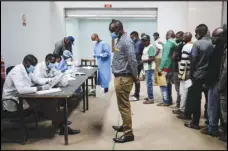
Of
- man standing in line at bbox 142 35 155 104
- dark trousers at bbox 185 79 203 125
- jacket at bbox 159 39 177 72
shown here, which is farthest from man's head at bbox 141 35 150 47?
dark trousers at bbox 185 79 203 125

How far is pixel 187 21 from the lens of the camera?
26.0 feet

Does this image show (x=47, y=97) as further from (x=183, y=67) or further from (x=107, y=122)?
(x=183, y=67)

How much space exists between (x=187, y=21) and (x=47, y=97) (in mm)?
5806

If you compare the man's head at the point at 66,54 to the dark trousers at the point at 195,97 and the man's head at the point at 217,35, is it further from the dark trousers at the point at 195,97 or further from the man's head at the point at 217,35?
the man's head at the point at 217,35

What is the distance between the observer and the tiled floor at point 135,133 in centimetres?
333

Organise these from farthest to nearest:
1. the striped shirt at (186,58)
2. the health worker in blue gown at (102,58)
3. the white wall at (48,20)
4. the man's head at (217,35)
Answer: the health worker in blue gown at (102,58) → the white wall at (48,20) → the striped shirt at (186,58) → the man's head at (217,35)

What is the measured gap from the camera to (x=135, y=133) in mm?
3807

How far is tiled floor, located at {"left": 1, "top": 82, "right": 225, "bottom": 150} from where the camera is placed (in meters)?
3.33

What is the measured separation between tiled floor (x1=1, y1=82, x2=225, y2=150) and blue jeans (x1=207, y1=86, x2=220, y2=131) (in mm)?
181

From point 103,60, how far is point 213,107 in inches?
116

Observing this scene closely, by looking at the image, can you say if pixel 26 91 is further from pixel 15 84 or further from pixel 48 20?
pixel 48 20

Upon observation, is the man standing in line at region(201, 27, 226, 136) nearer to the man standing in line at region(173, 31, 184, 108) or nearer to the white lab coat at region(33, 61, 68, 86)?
the man standing in line at region(173, 31, 184, 108)

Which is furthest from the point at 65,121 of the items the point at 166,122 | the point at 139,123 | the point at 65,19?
the point at 65,19

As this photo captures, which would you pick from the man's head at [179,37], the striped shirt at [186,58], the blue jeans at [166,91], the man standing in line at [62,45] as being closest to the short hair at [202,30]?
the striped shirt at [186,58]
